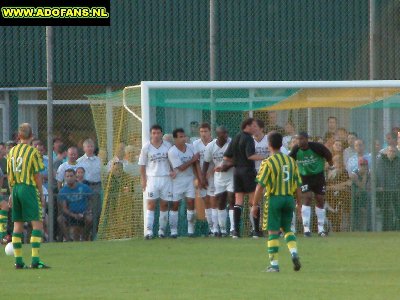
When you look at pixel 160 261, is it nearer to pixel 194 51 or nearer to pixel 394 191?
pixel 394 191

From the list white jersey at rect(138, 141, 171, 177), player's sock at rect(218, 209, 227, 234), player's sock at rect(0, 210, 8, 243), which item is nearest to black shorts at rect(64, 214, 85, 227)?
player's sock at rect(0, 210, 8, 243)

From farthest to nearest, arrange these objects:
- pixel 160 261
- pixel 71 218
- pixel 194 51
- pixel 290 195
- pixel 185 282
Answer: pixel 194 51 → pixel 71 218 → pixel 160 261 → pixel 290 195 → pixel 185 282

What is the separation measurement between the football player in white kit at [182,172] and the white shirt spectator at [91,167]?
61.0 inches

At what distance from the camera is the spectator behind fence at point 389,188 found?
20.3m

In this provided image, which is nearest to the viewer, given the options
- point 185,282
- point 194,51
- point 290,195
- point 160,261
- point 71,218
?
point 185,282

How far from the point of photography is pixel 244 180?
19.1 meters

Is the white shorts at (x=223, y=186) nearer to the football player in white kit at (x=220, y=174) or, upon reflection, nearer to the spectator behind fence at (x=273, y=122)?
the football player in white kit at (x=220, y=174)

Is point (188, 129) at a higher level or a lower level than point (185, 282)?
higher

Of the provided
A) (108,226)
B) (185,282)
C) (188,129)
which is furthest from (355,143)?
(185,282)

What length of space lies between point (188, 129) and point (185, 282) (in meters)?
7.95

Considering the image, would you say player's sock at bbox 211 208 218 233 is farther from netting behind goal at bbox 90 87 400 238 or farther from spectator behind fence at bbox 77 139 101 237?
spectator behind fence at bbox 77 139 101 237

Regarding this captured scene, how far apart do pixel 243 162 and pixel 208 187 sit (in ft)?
3.45

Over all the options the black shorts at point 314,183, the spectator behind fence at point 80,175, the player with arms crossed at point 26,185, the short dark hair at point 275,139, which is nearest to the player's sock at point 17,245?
the player with arms crossed at point 26,185

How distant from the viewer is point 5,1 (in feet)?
66.1
